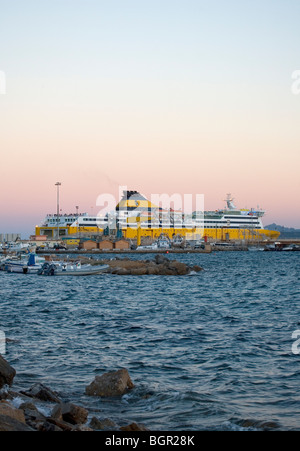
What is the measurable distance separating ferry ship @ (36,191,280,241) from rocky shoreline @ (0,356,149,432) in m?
103

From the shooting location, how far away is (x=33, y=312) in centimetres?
2072

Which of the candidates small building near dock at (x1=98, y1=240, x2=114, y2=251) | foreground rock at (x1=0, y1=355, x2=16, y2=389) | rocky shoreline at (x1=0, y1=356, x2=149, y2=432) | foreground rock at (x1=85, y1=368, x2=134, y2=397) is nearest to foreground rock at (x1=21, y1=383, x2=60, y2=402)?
rocky shoreline at (x1=0, y1=356, x2=149, y2=432)

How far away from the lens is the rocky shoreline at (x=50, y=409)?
697 centimetres

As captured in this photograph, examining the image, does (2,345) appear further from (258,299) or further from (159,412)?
(258,299)

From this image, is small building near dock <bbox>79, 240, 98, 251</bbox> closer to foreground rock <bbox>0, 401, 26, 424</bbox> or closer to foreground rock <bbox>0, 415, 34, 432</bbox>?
foreground rock <bbox>0, 401, 26, 424</bbox>

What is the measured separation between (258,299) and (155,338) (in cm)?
1157

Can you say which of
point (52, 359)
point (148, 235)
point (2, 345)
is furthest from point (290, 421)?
point (148, 235)

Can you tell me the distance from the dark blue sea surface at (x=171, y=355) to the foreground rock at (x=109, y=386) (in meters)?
0.18

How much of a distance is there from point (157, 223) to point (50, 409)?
373 ft

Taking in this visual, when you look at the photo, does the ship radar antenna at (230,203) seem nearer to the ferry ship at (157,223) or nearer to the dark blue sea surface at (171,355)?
the ferry ship at (157,223)

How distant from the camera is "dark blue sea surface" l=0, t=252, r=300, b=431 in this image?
9.05 meters

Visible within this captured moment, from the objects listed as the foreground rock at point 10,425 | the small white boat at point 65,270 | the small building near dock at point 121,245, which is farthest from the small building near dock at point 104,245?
the foreground rock at point 10,425

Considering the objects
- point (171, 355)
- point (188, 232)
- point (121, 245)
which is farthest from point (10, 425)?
point (188, 232)
